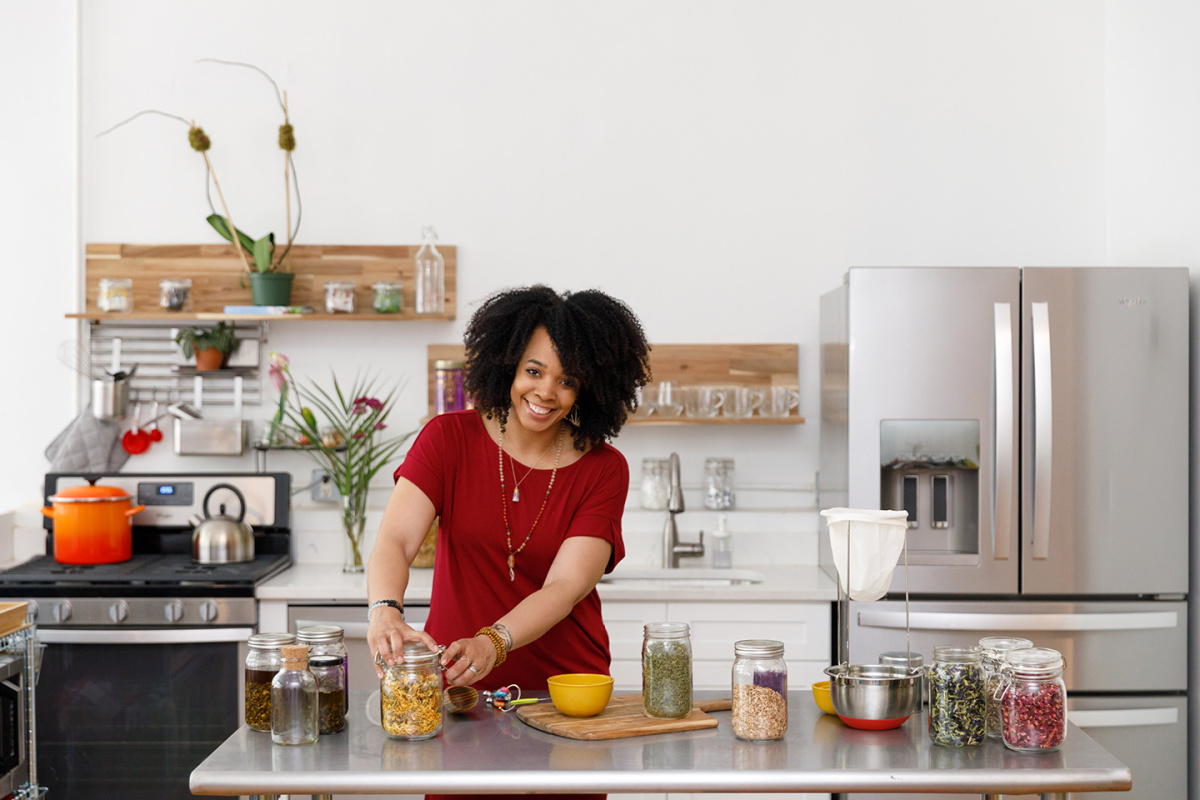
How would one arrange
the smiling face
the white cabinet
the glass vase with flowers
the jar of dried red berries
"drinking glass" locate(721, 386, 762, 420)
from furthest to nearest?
"drinking glass" locate(721, 386, 762, 420) < the glass vase with flowers < the white cabinet < the smiling face < the jar of dried red berries

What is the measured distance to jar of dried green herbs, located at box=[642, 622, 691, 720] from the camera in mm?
1711

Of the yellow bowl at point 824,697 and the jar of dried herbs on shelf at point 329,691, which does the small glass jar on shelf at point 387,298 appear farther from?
the yellow bowl at point 824,697

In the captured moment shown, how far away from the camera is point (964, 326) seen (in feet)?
10.2

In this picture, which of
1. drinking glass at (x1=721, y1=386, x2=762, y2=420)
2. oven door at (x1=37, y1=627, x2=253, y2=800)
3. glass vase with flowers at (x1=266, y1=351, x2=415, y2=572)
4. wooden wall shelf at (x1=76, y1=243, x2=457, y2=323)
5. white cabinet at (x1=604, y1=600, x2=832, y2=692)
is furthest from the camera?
wooden wall shelf at (x1=76, y1=243, x2=457, y2=323)

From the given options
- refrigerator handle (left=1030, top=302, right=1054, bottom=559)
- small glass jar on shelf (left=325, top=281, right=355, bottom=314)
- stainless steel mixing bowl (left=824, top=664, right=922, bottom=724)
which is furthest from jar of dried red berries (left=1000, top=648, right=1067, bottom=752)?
small glass jar on shelf (left=325, top=281, right=355, bottom=314)

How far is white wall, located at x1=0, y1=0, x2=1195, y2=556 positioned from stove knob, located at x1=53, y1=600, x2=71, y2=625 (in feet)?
2.93

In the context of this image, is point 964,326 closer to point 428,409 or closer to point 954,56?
point 954,56

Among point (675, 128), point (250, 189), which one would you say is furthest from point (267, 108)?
point (675, 128)

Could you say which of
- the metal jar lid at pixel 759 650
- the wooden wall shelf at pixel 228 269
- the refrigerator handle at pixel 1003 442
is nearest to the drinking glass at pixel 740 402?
the refrigerator handle at pixel 1003 442

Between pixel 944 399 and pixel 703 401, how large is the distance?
831mm

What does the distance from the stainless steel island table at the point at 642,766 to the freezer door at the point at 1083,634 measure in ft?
4.76

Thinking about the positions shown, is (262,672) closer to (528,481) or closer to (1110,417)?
(528,481)

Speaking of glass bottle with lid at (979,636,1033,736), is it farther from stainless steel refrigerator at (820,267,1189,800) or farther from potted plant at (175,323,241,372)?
potted plant at (175,323,241,372)

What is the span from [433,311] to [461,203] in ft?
1.38
